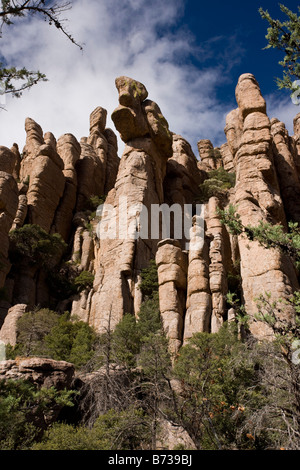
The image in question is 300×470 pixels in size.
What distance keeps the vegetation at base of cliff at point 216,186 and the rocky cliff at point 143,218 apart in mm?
978

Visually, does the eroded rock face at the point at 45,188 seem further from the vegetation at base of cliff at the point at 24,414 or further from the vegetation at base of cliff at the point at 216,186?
the vegetation at base of cliff at the point at 24,414

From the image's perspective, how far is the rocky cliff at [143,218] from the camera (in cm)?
2489

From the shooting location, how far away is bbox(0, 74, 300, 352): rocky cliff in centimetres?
2489

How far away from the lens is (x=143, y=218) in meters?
32.3

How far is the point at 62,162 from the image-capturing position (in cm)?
4459

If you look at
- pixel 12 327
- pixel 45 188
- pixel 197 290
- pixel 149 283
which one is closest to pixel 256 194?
pixel 197 290

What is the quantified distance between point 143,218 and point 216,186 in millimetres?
13351

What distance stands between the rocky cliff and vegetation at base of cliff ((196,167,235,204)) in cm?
98

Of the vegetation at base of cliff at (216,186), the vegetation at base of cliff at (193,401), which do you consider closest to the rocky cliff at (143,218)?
the vegetation at base of cliff at (216,186)

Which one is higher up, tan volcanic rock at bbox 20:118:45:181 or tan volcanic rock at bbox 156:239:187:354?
tan volcanic rock at bbox 20:118:45:181

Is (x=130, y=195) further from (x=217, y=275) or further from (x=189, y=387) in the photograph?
(x=189, y=387)

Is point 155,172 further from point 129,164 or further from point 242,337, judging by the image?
point 242,337

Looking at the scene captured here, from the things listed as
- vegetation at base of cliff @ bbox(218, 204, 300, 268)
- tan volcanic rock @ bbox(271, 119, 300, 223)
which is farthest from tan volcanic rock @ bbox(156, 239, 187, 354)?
tan volcanic rock @ bbox(271, 119, 300, 223)

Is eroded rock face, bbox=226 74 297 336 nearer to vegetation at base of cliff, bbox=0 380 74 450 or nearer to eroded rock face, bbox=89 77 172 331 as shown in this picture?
eroded rock face, bbox=89 77 172 331
